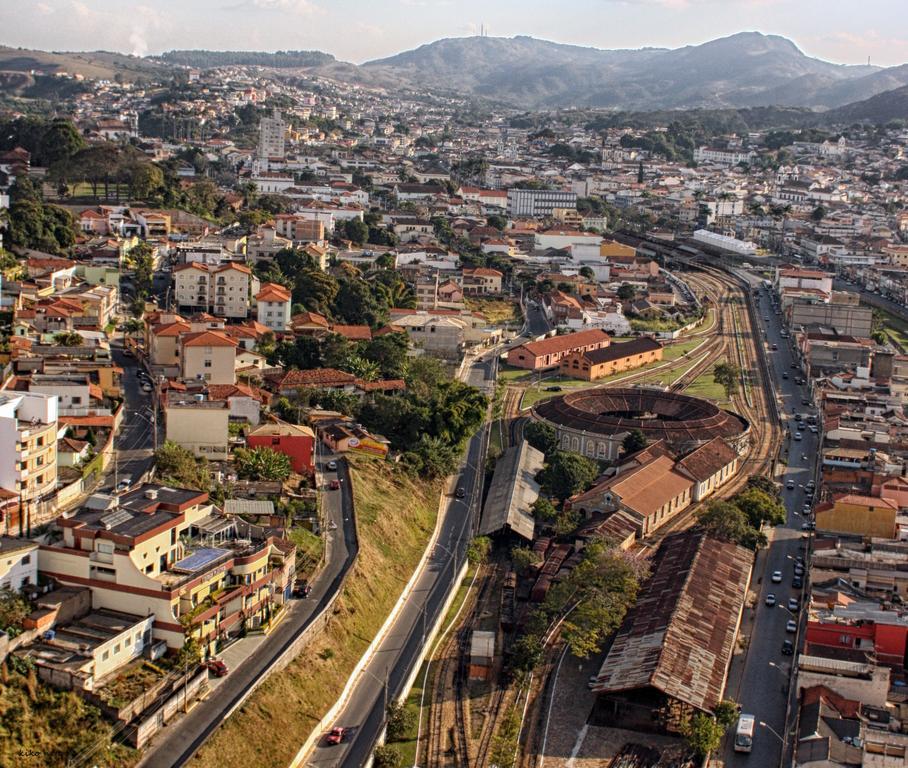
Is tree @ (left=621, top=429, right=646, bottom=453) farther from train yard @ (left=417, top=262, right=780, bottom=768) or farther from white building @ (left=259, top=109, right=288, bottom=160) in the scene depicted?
white building @ (left=259, top=109, right=288, bottom=160)

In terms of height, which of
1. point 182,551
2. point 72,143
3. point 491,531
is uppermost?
point 72,143

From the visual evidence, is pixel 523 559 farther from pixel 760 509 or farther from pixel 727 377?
pixel 727 377

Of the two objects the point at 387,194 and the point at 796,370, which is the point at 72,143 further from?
the point at 796,370

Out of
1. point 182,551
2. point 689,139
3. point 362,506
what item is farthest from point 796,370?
point 689,139

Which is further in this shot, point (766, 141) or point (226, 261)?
point (766, 141)

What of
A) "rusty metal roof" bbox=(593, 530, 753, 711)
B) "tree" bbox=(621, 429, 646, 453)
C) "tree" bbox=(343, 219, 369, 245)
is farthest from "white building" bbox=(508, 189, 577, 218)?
"rusty metal roof" bbox=(593, 530, 753, 711)

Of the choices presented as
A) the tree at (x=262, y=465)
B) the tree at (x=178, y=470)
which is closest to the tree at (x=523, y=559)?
the tree at (x=262, y=465)

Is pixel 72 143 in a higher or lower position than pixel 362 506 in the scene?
higher
